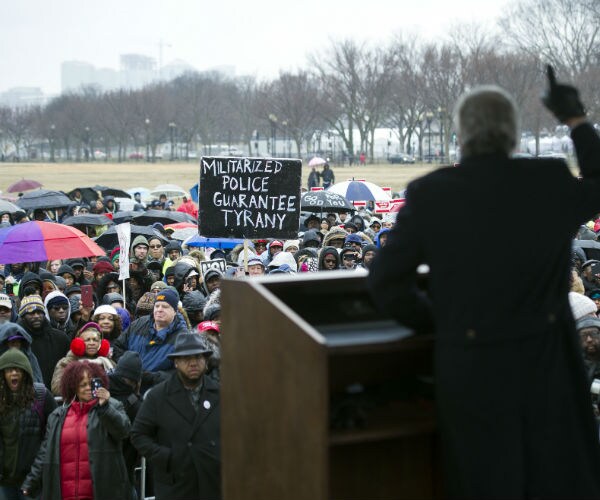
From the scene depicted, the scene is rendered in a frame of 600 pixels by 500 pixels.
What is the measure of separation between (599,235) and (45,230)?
820cm

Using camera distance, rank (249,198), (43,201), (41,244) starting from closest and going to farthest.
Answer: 1. (249,198)
2. (41,244)
3. (43,201)

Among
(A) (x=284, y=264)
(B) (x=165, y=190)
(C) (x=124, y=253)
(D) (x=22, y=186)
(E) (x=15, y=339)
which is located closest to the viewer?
(E) (x=15, y=339)

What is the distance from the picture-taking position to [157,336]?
8133mm

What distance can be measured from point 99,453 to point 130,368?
751mm

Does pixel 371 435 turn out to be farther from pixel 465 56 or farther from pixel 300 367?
pixel 465 56

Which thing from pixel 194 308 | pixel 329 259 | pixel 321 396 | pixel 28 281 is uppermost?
pixel 321 396

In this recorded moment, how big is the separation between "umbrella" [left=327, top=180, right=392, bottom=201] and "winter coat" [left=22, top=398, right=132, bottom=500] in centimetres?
1558

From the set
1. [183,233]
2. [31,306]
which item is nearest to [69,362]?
[31,306]

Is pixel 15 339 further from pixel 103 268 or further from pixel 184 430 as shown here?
pixel 103 268

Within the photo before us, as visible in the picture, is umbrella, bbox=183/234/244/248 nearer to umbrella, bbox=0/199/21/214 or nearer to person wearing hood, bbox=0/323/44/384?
umbrella, bbox=0/199/21/214

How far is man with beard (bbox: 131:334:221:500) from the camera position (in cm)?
554

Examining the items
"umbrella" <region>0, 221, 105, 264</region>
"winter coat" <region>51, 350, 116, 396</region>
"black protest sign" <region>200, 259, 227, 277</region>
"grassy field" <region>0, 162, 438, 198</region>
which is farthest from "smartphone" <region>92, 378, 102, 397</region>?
"grassy field" <region>0, 162, 438, 198</region>

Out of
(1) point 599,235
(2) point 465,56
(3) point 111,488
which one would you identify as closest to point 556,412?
(3) point 111,488

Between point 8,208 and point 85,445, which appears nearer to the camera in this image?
point 85,445
